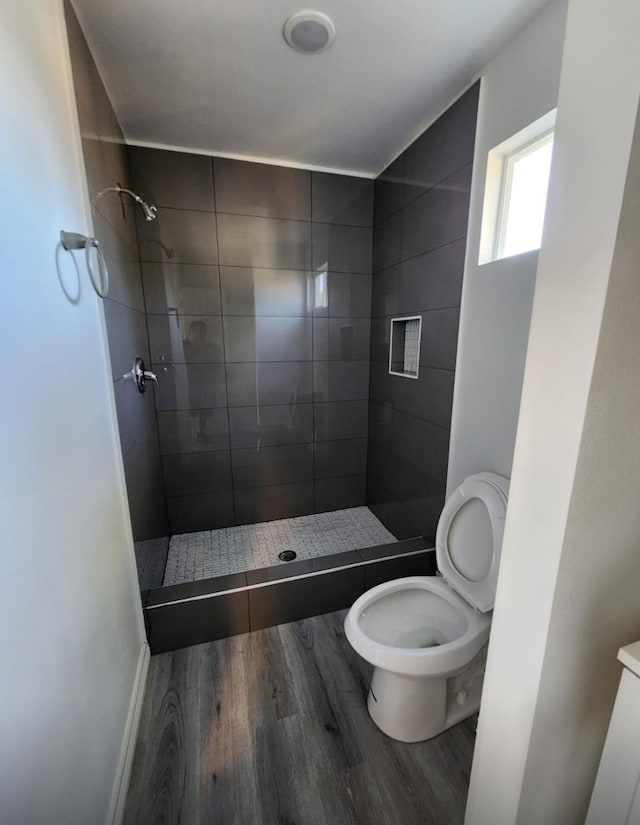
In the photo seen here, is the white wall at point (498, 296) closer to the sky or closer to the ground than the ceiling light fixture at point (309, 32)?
closer to the ground

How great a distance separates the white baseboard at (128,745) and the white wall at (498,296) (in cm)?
162

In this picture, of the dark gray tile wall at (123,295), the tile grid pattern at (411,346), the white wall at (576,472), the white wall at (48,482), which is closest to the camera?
the white wall at (576,472)

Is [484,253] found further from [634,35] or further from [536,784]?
[536,784]

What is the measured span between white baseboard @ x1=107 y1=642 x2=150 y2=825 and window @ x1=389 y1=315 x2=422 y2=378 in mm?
1903

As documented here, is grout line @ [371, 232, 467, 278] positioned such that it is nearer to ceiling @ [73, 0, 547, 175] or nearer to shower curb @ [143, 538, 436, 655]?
ceiling @ [73, 0, 547, 175]

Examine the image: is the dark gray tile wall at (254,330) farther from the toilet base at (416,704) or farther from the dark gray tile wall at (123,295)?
the toilet base at (416,704)

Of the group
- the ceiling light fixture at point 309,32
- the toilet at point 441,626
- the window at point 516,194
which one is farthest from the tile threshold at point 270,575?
the ceiling light fixture at point 309,32

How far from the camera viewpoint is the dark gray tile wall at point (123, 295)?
1219 mm

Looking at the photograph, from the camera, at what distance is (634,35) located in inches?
19.0

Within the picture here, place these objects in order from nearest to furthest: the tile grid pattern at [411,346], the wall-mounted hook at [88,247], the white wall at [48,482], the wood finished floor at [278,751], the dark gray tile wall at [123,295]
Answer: the white wall at [48,482], the wall-mounted hook at [88,247], the wood finished floor at [278,751], the dark gray tile wall at [123,295], the tile grid pattern at [411,346]

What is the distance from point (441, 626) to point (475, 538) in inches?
14.9

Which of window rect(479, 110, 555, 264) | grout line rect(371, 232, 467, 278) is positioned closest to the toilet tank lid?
window rect(479, 110, 555, 264)

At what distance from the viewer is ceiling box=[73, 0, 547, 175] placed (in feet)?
3.71

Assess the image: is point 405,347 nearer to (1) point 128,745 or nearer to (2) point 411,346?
(2) point 411,346
